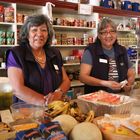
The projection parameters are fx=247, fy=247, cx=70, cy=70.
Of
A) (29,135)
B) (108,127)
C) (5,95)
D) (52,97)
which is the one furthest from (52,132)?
(52,97)

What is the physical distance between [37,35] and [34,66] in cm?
25

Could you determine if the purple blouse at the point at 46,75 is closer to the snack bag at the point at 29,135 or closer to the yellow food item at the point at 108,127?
the yellow food item at the point at 108,127

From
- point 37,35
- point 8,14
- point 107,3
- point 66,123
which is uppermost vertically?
point 107,3

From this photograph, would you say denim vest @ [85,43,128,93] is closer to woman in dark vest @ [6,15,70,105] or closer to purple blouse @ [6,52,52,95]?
woman in dark vest @ [6,15,70,105]

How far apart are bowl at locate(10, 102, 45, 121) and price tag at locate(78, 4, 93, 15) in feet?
10.1

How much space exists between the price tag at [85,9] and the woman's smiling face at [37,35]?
2.26m

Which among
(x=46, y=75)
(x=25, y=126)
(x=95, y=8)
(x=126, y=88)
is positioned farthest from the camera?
(x=95, y=8)

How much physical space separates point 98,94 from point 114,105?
0.22 meters

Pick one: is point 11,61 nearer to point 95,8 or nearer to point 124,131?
point 124,131

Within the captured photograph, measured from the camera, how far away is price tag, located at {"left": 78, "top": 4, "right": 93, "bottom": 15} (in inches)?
163

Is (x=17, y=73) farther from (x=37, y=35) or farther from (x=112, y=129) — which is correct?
(x=112, y=129)

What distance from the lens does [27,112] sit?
1.23m

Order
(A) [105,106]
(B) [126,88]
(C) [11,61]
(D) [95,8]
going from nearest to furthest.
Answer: (A) [105,106], (C) [11,61], (B) [126,88], (D) [95,8]

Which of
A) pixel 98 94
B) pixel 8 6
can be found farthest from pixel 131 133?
pixel 8 6
